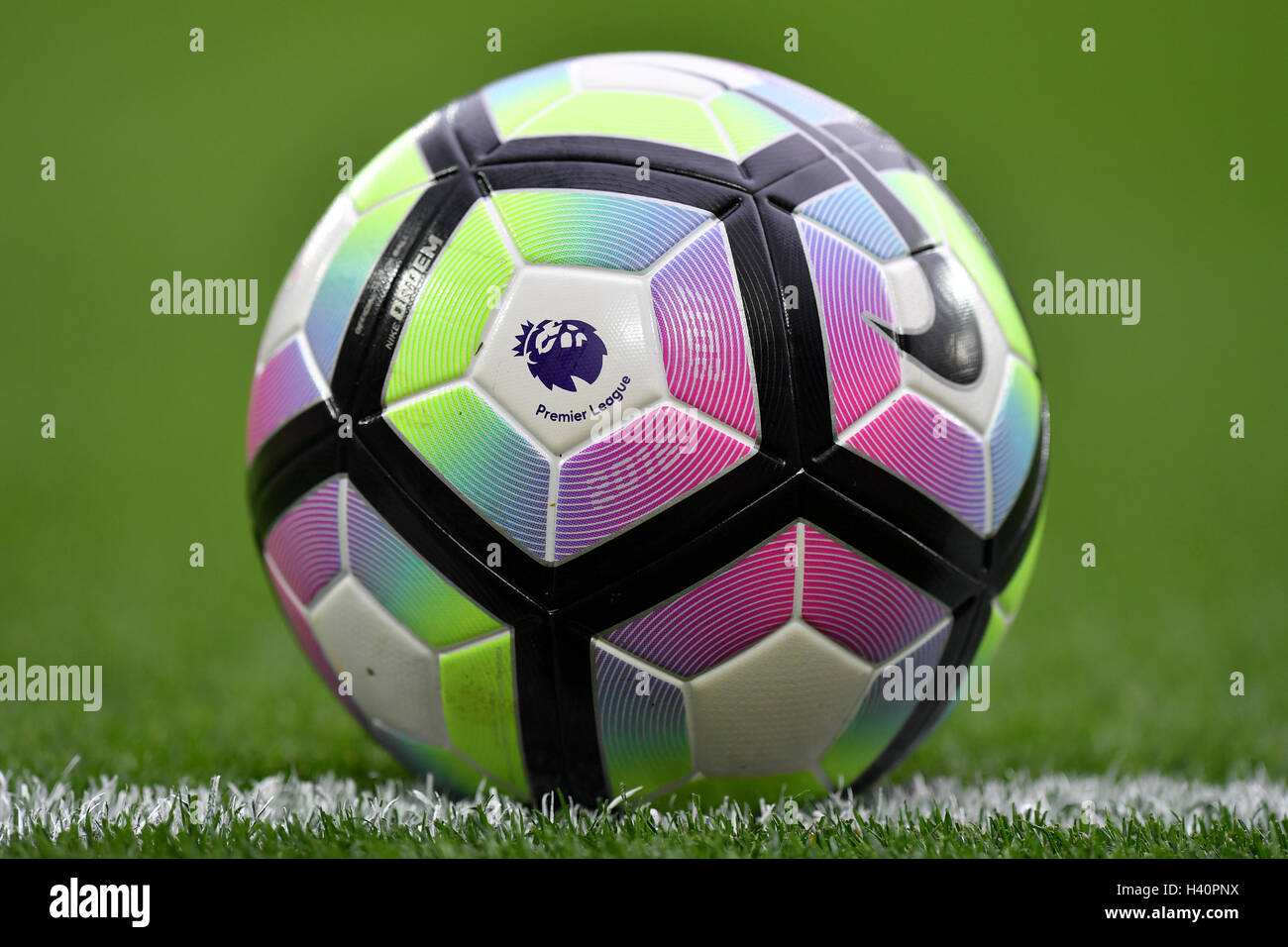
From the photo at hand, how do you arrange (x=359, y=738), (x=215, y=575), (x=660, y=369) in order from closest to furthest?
(x=660, y=369) → (x=359, y=738) → (x=215, y=575)

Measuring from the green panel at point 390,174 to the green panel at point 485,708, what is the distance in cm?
112

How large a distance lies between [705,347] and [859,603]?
67 cm

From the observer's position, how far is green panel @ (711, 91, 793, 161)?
3154 mm

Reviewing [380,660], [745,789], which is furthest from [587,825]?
[380,660]

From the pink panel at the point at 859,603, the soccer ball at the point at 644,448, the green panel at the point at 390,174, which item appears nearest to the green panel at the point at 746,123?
the soccer ball at the point at 644,448

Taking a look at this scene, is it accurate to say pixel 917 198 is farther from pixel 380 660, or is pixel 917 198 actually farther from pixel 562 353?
pixel 380 660

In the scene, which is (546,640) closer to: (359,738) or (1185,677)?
(359,738)

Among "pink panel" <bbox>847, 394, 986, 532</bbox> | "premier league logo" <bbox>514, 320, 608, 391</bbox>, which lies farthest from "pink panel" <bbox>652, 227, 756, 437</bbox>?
"pink panel" <bbox>847, 394, 986, 532</bbox>

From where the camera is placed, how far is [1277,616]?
21.6 feet

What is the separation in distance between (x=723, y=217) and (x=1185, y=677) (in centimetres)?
Answer: 359

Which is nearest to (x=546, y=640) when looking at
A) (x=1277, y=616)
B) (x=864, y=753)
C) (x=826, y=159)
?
(x=864, y=753)

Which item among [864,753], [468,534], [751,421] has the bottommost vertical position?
[864,753]

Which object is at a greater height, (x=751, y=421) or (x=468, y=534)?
(x=751, y=421)

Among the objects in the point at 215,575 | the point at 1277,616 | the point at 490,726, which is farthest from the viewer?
the point at 215,575
